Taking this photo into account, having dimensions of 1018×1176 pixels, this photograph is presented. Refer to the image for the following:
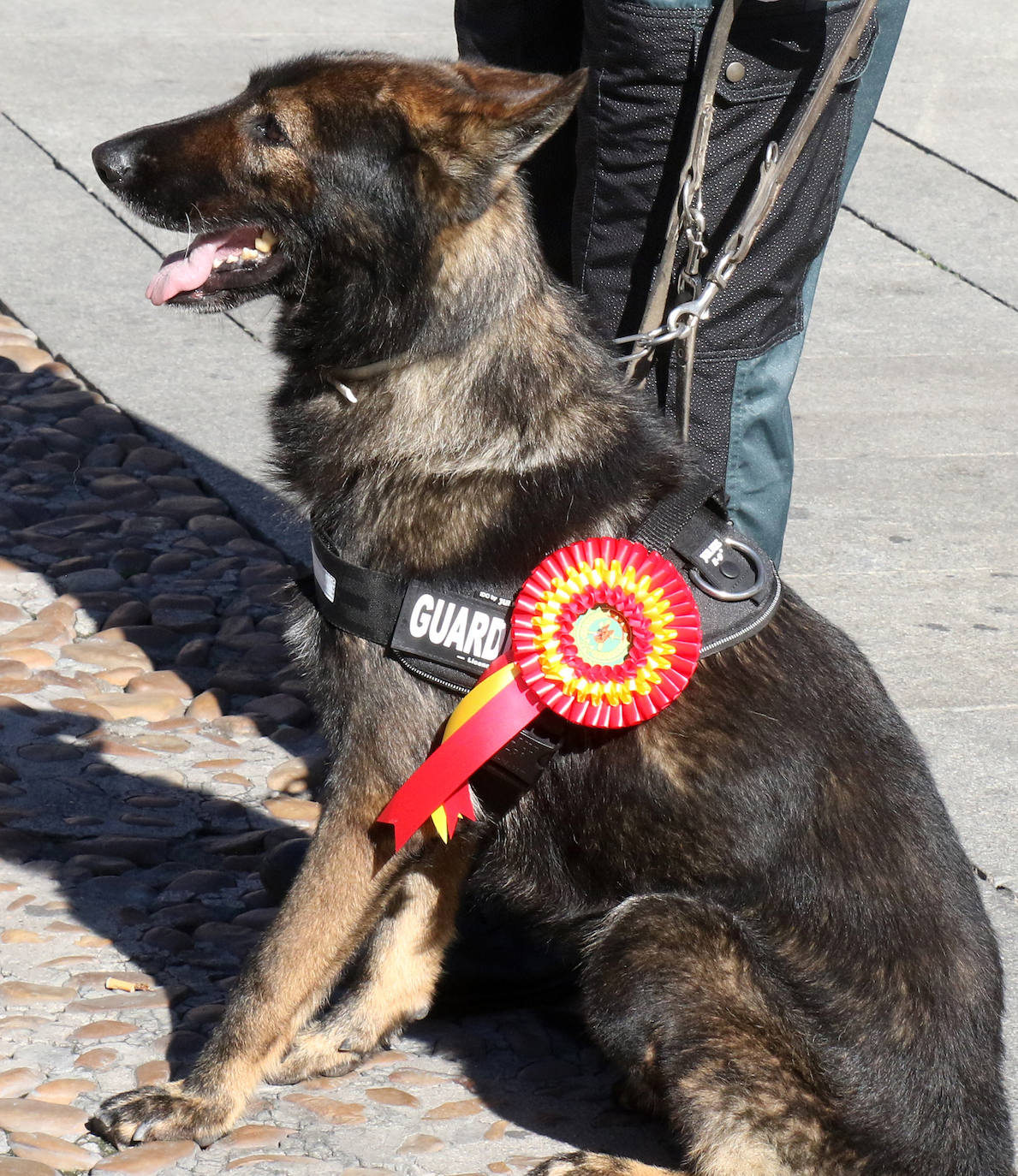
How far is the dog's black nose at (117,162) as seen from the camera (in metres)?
2.79

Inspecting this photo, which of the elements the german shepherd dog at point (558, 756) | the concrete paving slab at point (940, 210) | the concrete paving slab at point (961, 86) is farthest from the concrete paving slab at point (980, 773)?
the concrete paving slab at point (961, 86)

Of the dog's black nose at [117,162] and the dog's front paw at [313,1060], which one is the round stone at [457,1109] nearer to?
the dog's front paw at [313,1060]

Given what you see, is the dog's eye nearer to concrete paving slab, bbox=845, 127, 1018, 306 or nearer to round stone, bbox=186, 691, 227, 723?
round stone, bbox=186, 691, 227, 723

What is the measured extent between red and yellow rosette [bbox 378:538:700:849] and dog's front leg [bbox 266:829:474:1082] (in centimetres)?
51

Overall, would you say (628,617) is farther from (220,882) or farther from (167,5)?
(167,5)

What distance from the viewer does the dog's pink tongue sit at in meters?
2.83

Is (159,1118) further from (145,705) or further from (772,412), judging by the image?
(772,412)

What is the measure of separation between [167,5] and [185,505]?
5459mm

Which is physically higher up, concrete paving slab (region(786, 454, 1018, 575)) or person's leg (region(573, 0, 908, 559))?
person's leg (region(573, 0, 908, 559))

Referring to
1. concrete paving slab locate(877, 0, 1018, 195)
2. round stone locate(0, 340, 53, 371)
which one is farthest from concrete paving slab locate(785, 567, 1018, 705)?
concrete paving slab locate(877, 0, 1018, 195)

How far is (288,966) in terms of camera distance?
9.30ft

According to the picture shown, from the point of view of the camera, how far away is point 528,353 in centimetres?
285

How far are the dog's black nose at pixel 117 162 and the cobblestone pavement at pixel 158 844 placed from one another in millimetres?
1561

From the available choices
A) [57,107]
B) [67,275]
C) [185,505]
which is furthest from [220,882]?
[57,107]
